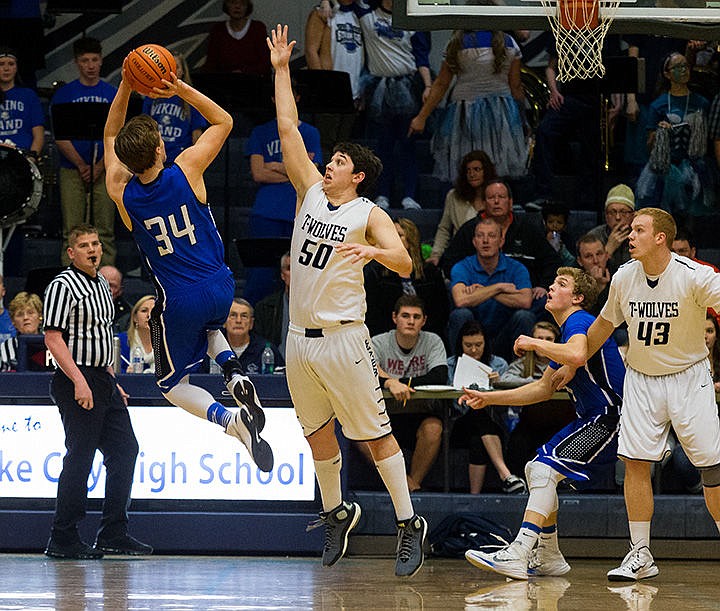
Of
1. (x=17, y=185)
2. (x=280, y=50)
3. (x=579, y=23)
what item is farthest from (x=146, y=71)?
(x=17, y=185)

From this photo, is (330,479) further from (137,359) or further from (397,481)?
(137,359)

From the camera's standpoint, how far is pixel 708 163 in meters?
14.0

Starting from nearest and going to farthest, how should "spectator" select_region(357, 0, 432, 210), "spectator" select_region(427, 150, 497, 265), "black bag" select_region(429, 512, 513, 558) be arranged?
"black bag" select_region(429, 512, 513, 558) < "spectator" select_region(427, 150, 497, 265) < "spectator" select_region(357, 0, 432, 210)

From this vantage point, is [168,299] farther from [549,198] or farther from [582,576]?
[549,198]

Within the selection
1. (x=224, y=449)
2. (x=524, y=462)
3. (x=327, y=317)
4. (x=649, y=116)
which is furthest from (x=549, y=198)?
(x=327, y=317)

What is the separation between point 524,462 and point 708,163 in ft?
15.7

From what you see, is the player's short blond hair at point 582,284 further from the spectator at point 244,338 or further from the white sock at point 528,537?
the spectator at point 244,338

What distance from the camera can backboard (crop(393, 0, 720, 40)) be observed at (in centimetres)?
904

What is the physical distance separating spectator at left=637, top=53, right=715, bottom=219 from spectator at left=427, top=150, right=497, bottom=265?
165 cm

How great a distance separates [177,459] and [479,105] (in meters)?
5.17

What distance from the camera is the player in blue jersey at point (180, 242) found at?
326 inches

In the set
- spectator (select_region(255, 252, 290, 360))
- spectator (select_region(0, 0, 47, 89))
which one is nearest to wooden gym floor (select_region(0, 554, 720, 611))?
spectator (select_region(255, 252, 290, 360))

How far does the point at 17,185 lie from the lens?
1284 centimetres

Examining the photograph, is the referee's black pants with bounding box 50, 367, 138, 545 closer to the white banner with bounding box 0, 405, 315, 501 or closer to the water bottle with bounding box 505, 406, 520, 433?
the white banner with bounding box 0, 405, 315, 501
